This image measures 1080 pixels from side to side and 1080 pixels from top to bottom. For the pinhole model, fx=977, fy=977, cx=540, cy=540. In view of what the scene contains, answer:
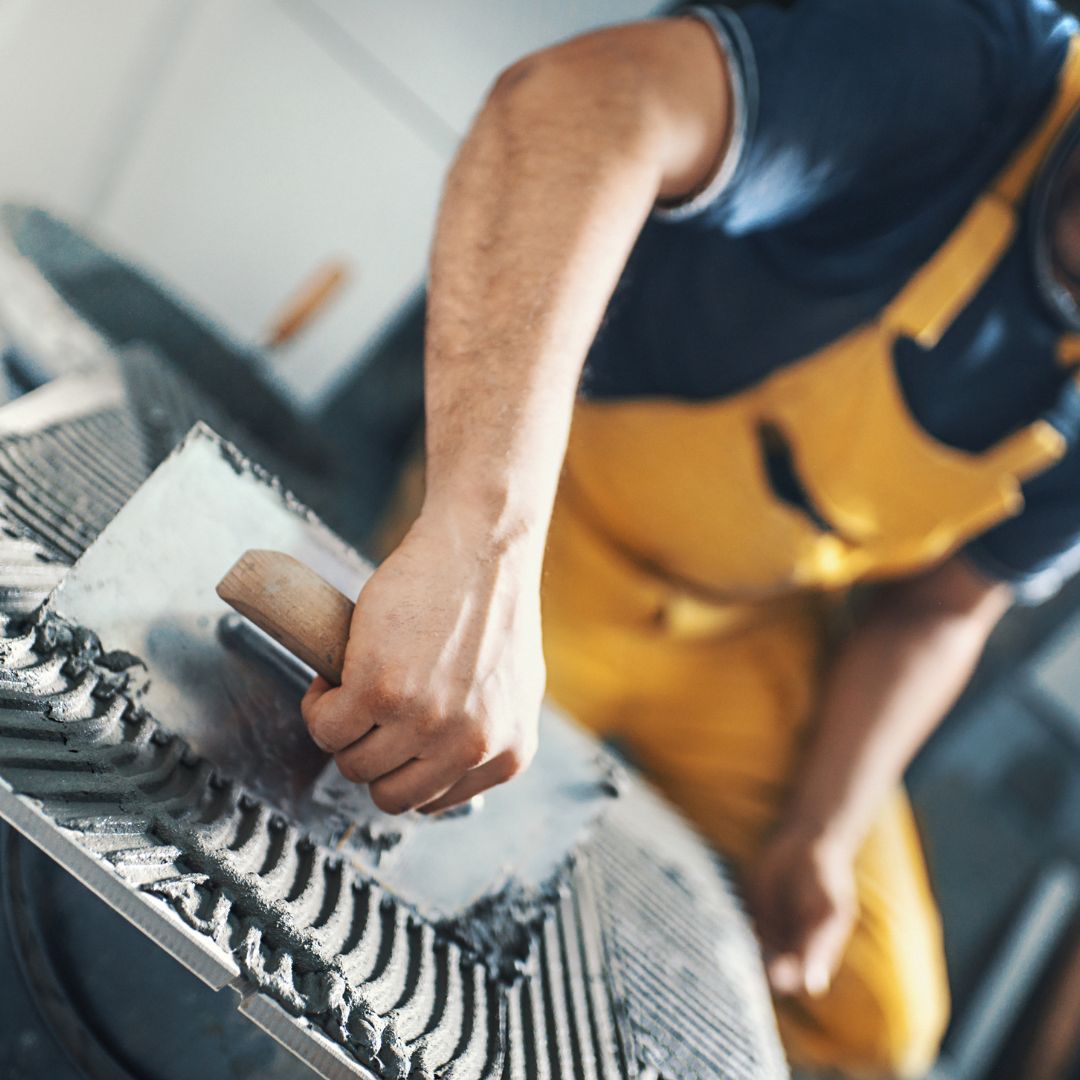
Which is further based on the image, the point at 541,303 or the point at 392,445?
the point at 392,445

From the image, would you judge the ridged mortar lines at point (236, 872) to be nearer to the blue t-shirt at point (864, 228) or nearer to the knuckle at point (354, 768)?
the knuckle at point (354, 768)

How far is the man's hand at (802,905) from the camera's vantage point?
1069 millimetres

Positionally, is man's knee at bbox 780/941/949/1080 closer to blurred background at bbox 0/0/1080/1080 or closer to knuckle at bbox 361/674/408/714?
blurred background at bbox 0/0/1080/1080

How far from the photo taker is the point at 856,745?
120cm

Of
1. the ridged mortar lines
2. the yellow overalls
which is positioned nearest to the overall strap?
the yellow overalls

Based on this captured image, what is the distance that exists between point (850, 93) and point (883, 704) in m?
0.77

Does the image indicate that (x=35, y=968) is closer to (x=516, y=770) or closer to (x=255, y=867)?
(x=255, y=867)

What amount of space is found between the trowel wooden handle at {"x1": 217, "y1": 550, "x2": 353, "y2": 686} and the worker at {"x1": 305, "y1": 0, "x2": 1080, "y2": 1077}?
0.04ft

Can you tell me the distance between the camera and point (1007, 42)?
760 millimetres

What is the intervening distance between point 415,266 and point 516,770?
952 millimetres

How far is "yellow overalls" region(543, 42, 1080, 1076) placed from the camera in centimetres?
92

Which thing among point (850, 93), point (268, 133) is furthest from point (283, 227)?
point (850, 93)

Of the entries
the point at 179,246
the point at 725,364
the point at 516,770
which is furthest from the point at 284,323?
the point at 516,770

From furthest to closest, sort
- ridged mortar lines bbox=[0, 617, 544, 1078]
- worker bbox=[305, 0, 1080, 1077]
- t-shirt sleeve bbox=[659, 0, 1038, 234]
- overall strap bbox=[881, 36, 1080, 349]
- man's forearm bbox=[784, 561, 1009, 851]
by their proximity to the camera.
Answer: man's forearm bbox=[784, 561, 1009, 851] → overall strap bbox=[881, 36, 1080, 349] → t-shirt sleeve bbox=[659, 0, 1038, 234] → worker bbox=[305, 0, 1080, 1077] → ridged mortar lines bbox=[0, 617, 544, 1078]
